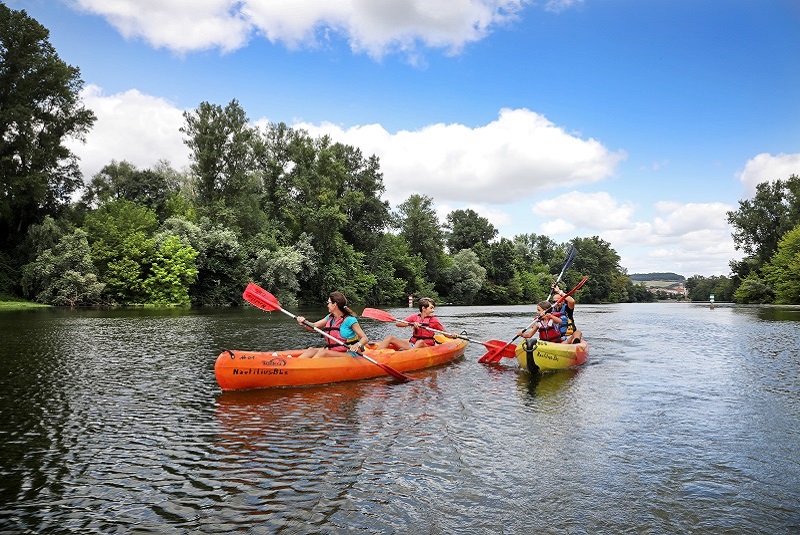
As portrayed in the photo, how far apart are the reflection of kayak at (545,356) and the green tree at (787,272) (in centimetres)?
5061

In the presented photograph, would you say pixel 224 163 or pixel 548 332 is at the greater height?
pixel 224 163

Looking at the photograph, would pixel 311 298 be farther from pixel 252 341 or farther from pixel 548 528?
pixel 548 528

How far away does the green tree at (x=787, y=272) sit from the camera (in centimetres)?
5238

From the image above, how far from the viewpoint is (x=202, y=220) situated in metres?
45.4

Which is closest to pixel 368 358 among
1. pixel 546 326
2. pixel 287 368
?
pixel 287 368

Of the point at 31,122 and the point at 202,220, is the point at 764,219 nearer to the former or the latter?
the point at 202,220

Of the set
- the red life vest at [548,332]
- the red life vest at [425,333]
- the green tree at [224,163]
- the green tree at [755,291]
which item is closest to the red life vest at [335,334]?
the red life vest at [425,333]

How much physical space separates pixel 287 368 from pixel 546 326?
7139 millimetres

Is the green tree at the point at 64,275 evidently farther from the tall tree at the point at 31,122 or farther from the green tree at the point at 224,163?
the green tree at the point at 224,163

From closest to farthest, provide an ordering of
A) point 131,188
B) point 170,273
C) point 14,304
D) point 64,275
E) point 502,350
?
point 502,350 < point 14,304 < point 64,275 < point 170,273 < point 131,188

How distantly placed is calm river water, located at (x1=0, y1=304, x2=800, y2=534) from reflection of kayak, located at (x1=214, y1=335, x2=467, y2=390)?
0.28 meters

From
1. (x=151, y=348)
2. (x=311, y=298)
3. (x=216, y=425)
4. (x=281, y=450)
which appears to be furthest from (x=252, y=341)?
(x=311, y=298)

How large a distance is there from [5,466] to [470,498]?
5.10 m

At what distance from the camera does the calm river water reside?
190 inches
